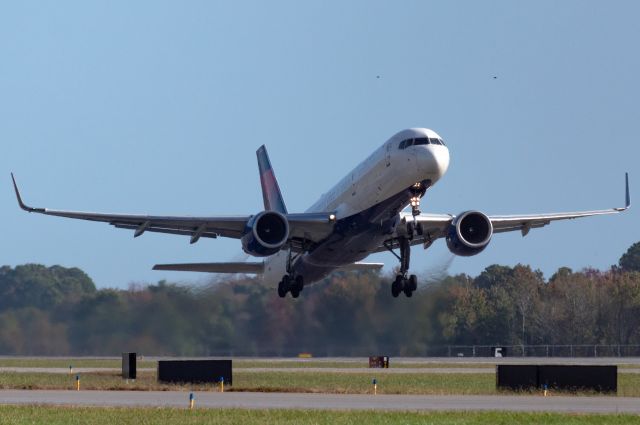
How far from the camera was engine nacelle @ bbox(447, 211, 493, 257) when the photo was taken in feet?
170

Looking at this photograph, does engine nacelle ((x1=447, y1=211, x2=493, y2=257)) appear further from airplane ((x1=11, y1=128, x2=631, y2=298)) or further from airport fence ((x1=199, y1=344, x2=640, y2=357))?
airport fence ((x1=199, y1=344, x2=640, y2=357))

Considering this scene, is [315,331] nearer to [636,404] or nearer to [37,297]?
[37,297]

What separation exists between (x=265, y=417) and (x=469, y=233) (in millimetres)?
21804

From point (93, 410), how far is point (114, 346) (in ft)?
123

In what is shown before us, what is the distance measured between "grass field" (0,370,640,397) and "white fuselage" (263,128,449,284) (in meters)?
5.73

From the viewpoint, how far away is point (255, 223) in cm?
5038

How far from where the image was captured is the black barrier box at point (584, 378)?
1827 inches

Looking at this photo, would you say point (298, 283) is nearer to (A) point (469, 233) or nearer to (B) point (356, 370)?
(A) point (469, 233)

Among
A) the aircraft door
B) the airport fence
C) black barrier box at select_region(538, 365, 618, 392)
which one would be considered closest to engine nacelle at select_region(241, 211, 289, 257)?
the aircraft door

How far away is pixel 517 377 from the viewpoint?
1869 inches

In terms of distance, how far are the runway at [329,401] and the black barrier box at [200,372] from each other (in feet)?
14.0

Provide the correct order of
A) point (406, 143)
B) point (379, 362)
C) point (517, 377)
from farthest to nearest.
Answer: point (379, 362), point (517, 377), point (406, 143)

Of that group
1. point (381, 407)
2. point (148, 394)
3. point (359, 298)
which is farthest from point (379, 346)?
point (381, 407)

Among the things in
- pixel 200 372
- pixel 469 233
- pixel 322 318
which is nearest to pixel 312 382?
pixel 200 372
